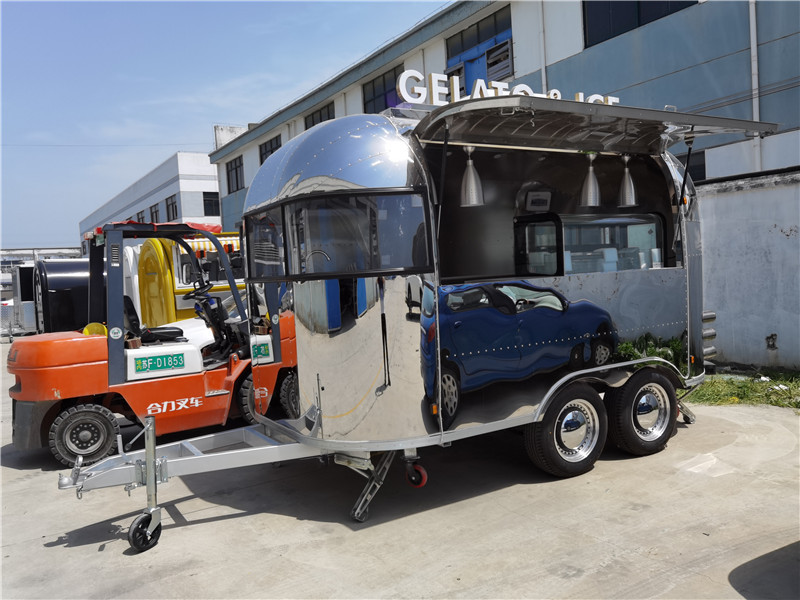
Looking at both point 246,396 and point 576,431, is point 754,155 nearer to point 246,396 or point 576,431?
point 576,431

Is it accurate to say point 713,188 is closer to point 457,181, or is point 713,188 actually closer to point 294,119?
point 457,181

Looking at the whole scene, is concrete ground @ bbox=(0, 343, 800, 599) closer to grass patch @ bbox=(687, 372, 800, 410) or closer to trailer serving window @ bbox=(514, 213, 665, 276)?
grass patch @ bbox=(687, 372, 800, 410)

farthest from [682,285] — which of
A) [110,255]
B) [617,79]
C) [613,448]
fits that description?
[617,79]

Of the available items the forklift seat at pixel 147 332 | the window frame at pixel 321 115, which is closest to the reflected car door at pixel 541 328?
the forklift seat at pixel 147 332

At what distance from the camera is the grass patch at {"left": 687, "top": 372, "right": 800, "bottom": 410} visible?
8023 mm

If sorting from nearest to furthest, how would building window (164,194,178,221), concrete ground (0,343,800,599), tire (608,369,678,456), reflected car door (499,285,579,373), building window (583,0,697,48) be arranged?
1. concrete ground (0,343,800,599)
2. reflected car door (499,285,579,373)
3. tire (608,369,678,456)
4. building window (583,0,697,48)
5. building window (164,194,178,221)

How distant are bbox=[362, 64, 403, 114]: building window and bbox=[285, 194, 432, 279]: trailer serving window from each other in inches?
592

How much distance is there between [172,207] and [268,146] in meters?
16.5

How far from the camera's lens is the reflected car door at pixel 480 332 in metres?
4.98

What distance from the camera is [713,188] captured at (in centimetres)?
980

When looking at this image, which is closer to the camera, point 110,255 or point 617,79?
point 110,255

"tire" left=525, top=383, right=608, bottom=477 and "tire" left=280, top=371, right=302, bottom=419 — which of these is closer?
"tire" left=280, top=371, right=302, bottom=419

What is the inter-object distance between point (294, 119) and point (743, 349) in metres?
19.5

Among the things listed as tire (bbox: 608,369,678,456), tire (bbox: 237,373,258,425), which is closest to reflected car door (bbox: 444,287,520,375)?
tire (bbox: 608,369,678,456)
